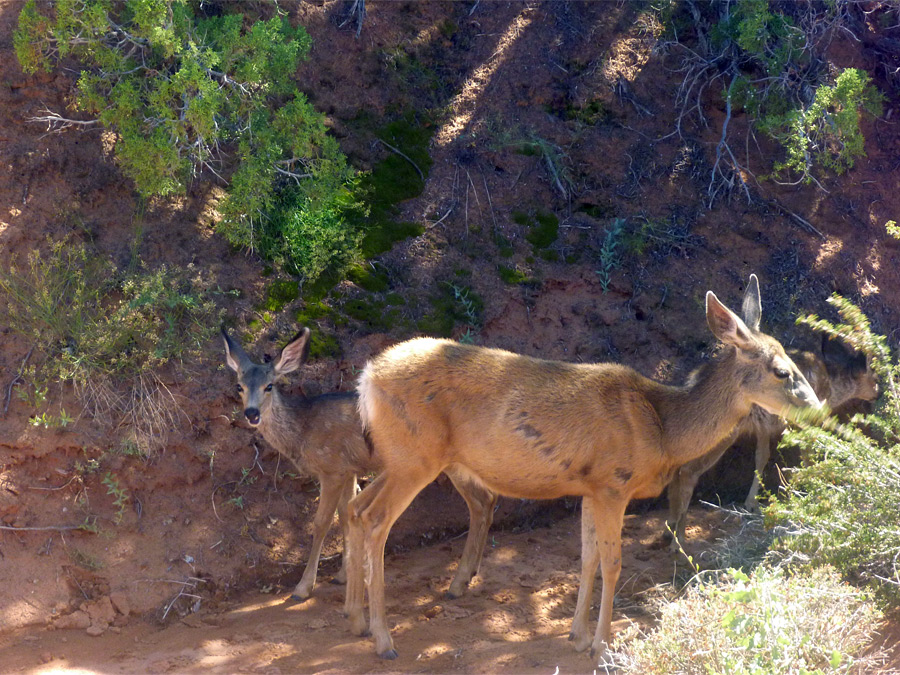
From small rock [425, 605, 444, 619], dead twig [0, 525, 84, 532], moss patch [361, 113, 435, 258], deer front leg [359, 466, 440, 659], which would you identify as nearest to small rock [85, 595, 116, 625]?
dead twig [0, 525, 84, 532]

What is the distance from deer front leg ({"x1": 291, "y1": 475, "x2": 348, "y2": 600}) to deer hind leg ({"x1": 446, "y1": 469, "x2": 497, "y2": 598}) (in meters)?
1.05

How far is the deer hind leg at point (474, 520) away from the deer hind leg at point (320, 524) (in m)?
1.05

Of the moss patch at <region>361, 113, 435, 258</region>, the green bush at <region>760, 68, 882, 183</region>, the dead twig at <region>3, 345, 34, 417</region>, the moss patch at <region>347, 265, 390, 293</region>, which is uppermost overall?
the green bush at <region>760, 68, 882, 183</region>

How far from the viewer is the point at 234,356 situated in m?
8.19

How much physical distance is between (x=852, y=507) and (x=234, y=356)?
17.4ft

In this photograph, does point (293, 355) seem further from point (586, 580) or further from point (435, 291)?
point (586, 580)

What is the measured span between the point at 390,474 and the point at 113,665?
254 cm

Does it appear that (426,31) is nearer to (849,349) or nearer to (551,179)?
(551,179)

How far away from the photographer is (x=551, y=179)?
11.0 meters

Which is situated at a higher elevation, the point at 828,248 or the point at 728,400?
the point at 828,248

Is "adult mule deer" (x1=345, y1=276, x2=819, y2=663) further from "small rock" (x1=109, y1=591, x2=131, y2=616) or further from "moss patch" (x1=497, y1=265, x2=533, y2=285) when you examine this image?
"moss patch" (x1=497, y1=265, x2=533, y2=285)

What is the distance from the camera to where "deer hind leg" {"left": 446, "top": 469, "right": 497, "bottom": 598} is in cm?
811

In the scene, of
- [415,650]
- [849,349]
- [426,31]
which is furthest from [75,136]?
[849,349]

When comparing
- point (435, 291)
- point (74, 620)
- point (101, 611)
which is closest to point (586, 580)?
point (435, 291)
